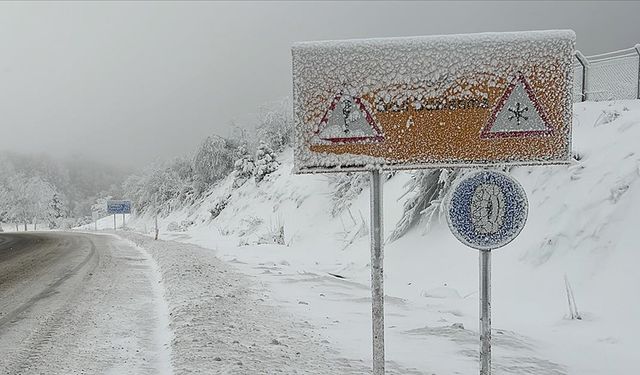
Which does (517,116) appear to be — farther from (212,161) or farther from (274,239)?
(212,161)

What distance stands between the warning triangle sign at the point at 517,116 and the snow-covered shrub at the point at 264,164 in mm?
32379

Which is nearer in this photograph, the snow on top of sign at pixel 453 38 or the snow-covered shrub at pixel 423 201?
the snow on top of sign at pixel 453 38

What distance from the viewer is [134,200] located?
202 feet

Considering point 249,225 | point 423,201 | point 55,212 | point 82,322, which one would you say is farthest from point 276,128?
point 55,212

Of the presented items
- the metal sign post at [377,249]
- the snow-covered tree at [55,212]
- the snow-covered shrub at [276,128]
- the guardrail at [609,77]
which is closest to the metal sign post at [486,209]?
the metal sign post at [377,249]

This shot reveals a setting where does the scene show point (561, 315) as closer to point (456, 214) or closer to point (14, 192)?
point (456, 214)

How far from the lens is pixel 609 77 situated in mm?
13148

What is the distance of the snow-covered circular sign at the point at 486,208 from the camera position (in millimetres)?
3338

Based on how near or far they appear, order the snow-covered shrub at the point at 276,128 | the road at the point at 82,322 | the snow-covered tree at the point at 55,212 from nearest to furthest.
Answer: the road at the point at 82,322 → the snow-covered shrub at the point at 276,128 → the snow-covered tree at the point at 55,212

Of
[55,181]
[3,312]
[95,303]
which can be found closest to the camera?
[3,312]

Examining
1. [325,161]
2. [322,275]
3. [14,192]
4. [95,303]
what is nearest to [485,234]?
[325,161]

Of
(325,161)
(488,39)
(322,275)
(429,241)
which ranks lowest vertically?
(322,275)

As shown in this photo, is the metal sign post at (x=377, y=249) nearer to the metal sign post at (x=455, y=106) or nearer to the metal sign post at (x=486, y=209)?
the metal sign post at (x=455, y=106)

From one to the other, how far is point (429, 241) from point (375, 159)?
7.67 meters
